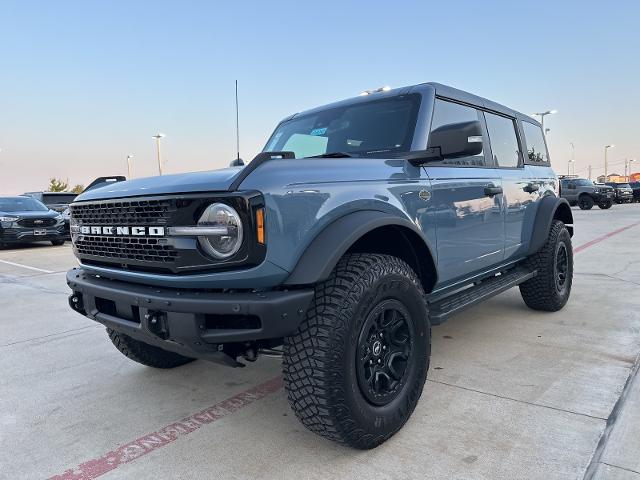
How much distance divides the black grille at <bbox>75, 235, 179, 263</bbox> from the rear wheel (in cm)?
2732

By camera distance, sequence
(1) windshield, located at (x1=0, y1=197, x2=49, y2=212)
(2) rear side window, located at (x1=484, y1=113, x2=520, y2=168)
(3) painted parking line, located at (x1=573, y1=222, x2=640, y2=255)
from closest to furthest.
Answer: (2) rear side window, located at (x1=484, y1=113, x2=520, y2=168) < (3) painted parking line, located at (x1=573, y1=222, x2=640, y2=255) < (1) windshield, located at (x1=0, y1=197, x2=49, y2=212)

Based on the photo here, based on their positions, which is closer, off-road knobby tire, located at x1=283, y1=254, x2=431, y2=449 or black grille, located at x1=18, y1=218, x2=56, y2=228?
off-road knobby tire, located at x1=283, y1=254, x2=431, y2=449

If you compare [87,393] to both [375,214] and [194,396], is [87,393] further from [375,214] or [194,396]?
[375,214]

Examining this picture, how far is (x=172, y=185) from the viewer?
224 cm

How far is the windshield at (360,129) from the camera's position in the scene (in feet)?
10.3

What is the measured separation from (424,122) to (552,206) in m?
2.21

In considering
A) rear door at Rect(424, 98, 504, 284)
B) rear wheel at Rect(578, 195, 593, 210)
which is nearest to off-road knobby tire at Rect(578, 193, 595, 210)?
rear wheel at Rect(578, 195, 593, 210)

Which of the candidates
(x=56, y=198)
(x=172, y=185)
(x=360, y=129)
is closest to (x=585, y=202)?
(x=56, y=198)

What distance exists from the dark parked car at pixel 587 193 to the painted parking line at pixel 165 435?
25.1 metres

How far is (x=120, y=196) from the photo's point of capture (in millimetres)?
2453

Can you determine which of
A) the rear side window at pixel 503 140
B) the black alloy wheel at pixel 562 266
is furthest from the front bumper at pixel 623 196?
the rear side window at pixel 503 140

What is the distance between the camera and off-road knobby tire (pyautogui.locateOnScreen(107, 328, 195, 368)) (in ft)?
10.8

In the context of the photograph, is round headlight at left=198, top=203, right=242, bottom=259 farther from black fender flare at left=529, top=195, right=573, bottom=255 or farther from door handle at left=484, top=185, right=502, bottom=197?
black fender flare at left=529, top=195, right=573, bottom=255

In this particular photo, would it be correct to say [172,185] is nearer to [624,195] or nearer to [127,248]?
[127,248]
